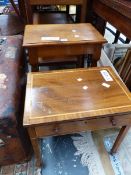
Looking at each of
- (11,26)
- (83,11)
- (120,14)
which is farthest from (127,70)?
(11,26)

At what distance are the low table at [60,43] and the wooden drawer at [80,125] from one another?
0.59m

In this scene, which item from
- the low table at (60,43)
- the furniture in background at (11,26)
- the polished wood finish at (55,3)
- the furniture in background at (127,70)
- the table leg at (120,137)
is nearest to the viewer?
the table leg at (120,137)

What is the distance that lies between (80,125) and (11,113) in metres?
0.35

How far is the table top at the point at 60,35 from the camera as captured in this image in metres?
1.13

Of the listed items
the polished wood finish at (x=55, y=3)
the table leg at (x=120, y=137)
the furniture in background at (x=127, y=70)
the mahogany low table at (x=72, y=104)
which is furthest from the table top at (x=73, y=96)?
the polished wood finish at (x=55, y=3)

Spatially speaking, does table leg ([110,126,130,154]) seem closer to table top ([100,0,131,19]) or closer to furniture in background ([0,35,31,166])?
furniture in background ([0,35,31,166])

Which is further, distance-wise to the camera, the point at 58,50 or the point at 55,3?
the point at 55,3

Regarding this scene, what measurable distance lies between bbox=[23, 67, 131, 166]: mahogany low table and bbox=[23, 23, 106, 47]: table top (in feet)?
1.00

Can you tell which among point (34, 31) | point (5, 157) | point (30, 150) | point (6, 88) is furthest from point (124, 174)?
point (34, 31)

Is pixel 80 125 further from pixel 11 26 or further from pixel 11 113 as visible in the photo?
pixel 11 26

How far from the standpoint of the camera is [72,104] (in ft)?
2.60

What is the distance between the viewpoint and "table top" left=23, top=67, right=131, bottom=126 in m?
0.75

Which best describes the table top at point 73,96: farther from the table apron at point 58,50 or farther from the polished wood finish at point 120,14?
the polished wood finish at point 120,14

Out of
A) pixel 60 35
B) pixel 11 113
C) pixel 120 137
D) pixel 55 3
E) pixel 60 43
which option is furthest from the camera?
pixel 55 3
